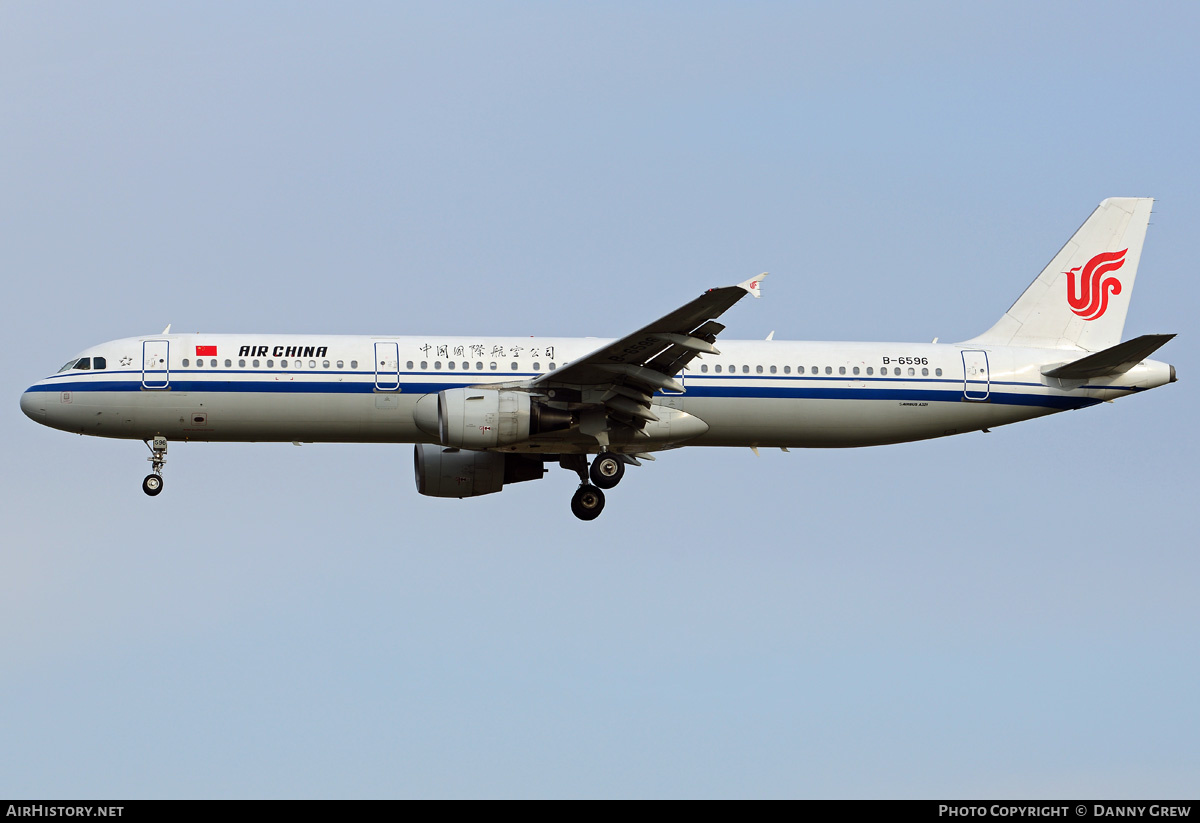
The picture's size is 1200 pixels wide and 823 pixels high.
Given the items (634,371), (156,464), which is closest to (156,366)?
(156,464)

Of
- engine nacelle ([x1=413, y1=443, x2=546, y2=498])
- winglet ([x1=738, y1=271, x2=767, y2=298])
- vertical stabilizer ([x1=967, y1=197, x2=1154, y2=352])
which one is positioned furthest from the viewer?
vertical stabilizer ([x1=967, y1=197, x2=1154, y2=352])

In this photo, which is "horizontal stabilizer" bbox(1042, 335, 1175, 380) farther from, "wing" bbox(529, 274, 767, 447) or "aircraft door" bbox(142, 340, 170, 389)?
"aircraft door" bbox(142, 340, 170, 389)

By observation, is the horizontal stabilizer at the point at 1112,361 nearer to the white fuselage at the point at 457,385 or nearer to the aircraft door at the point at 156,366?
the white fuselage at the point at 457,385

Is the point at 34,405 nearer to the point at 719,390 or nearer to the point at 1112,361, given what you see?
the point at 719,390

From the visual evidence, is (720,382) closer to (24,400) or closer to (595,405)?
(595,405)

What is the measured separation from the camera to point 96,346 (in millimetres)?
39406

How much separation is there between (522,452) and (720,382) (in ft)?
17.0

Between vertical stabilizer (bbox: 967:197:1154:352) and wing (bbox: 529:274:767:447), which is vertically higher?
vertical stabilizer (bbox: 967:197:1154:352)

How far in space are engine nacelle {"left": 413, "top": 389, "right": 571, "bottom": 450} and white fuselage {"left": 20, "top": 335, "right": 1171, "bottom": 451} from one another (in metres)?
1.36

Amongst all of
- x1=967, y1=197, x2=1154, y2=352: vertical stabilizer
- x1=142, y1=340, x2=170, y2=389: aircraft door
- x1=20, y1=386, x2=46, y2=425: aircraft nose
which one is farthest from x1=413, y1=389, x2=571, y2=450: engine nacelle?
x1=967, y1=197, x2=1154, y2=352: vertical stabilizer

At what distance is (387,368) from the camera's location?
126ft

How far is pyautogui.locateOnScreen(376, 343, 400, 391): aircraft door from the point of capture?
125ft
